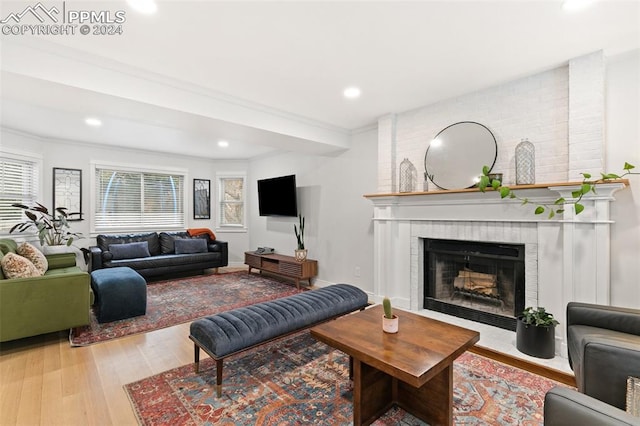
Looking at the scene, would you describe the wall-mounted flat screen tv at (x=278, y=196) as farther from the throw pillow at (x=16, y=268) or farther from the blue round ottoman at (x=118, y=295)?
the throw pillow at (x=16, y=268)

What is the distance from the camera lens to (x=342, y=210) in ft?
15.4

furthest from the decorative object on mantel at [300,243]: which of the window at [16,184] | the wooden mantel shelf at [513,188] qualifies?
the window at [16,184]

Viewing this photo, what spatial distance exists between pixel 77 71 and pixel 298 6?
1.90 meters

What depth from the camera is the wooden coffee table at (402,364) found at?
1560mm

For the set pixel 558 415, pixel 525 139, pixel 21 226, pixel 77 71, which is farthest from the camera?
pixel 21 226

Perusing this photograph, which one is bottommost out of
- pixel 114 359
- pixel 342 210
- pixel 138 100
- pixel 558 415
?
pixel 114 359

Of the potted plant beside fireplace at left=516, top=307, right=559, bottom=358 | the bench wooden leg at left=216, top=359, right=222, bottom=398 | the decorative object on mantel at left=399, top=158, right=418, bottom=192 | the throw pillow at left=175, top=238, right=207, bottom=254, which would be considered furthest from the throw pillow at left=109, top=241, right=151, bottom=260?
the potted plant beside fireplace at left=516, top=307, right=559, bottom=358

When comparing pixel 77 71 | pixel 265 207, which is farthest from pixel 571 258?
pixel 265 207

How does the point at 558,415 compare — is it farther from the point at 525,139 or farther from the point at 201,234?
the point at 201,234

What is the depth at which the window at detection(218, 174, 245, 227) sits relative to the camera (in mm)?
6883

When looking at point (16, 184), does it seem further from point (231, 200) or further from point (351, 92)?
point (351, 92)

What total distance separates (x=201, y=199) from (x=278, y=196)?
6.95 ft

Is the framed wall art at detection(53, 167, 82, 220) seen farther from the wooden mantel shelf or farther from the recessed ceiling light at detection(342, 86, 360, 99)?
the wooden mantel shelf

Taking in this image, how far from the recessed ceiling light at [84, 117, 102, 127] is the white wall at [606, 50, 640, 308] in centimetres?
567
